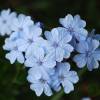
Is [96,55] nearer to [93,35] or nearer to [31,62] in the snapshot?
[93,35]

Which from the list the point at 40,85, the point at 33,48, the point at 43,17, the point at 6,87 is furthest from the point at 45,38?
the point at 43,17

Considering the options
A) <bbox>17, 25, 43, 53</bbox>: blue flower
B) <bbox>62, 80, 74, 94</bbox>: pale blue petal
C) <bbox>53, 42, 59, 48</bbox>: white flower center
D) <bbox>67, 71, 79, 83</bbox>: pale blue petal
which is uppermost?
<bbox>17, 25, 43, 53</bbox>: blue flower

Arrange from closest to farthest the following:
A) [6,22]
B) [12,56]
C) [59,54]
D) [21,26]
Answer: [59,54] → [12,56] → [21,26] → [6,22]

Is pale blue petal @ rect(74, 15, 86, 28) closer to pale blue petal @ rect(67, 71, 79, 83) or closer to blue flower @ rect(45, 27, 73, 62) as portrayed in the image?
blue flower @ rect(45, 27, 73, 62)

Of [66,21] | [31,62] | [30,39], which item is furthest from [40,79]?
[66,21]

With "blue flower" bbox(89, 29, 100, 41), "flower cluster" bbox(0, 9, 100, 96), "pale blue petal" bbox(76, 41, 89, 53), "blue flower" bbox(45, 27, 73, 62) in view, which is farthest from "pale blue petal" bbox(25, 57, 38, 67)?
"blue flower" bbox(89, 29, 100, 41)

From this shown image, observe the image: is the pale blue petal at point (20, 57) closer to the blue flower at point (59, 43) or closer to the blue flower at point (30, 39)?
the blue flower at point (30, 39)
